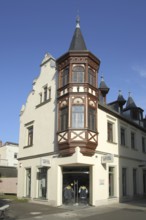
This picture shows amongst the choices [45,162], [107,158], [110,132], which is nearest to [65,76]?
[110,132]

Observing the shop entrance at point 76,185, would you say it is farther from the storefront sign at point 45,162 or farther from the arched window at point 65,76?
the arched window at point 65,76

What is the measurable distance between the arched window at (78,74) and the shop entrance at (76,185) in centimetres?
635

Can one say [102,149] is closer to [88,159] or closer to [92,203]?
[88,159]

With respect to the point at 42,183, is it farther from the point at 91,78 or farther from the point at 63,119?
the point at 91,78

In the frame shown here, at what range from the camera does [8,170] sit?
4150 centimetres

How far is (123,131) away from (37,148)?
26.5 ft

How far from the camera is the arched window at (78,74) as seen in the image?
67.2ft

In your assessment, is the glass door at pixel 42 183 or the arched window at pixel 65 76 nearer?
the arched window at pixel 65 76

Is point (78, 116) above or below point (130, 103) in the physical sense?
below

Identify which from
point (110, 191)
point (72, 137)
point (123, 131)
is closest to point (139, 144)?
point (123, 131)

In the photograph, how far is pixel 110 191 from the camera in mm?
22406

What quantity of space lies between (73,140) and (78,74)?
4883 mm

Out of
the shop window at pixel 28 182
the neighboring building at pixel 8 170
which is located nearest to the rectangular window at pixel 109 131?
the shop window at pixel 28 182

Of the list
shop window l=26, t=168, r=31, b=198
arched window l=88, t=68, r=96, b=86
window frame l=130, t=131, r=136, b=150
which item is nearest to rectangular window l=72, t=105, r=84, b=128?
arched window l=88, t=68, r=96, b=86
